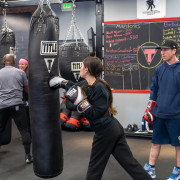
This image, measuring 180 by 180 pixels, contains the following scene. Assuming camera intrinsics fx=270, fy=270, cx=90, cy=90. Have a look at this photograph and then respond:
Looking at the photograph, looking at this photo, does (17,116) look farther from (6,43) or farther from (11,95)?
(6,43)

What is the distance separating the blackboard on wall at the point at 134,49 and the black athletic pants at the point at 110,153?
3.07 metres

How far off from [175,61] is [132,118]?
2.72 metres

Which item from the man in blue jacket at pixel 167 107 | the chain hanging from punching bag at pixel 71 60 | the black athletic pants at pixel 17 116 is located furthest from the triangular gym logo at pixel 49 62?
the black athletic pants at pixel 17 116

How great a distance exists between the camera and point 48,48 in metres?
2.12

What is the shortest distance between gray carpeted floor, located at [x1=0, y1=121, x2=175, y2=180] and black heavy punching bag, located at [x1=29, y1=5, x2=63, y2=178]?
0.91 meters

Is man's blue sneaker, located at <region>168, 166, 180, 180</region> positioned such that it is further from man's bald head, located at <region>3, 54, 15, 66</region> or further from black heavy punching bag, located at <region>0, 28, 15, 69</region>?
black heavy punching bag, located at <region>0, 28, 15, 69</region>

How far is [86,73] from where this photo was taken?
2.18 meters

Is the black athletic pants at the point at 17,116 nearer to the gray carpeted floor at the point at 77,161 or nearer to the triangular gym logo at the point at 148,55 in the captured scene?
the gray carpeted floor at the point at 77,161

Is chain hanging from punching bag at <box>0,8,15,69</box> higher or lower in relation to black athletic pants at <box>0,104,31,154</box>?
higher

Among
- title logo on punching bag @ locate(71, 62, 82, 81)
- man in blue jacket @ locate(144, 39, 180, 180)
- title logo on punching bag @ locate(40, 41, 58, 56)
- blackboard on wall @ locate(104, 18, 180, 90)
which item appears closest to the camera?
title logo on punching bag @ locate(40, 41, 58, 56)

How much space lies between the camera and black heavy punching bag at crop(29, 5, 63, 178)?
2.14 meters

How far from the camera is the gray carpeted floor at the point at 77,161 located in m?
3.10

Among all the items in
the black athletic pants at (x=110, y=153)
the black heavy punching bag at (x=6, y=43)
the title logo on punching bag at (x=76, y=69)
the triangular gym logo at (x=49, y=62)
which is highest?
the black heavy punching bag at (x=6, y=43)

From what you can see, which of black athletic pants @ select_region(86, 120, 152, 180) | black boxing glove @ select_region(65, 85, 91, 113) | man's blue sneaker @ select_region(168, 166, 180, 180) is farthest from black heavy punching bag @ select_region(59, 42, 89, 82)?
man's blue sneaker @ select_region(168, 166, 180, 180)
